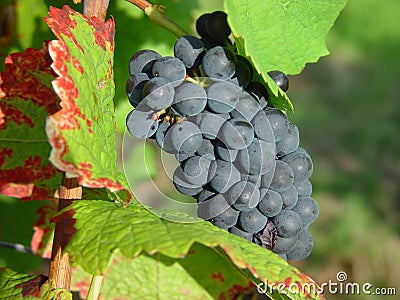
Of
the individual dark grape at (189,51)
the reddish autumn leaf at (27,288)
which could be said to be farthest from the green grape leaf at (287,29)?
the reddish autumn leaf at (27,288)

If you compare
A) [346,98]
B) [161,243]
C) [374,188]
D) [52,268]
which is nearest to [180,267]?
[52,268]

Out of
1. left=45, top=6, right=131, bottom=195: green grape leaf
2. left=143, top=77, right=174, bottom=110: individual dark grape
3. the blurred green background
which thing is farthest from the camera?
the blurred green background

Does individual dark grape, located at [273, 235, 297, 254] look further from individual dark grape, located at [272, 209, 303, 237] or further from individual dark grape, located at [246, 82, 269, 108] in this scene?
individual dark grape, located at [246, 82, 269, 108]

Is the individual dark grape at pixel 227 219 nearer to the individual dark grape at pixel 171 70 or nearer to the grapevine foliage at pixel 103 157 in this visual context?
the grapevine foliage at pixel 103 157

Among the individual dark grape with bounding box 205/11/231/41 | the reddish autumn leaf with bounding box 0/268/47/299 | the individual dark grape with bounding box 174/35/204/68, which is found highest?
the individual dark grape with bounding box 205/11/231/41

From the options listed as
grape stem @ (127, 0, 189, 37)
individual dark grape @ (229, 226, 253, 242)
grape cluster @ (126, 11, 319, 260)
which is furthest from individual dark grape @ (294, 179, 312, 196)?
grape stem @ (127, 0, 189, 37)

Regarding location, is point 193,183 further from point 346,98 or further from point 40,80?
point 346,98

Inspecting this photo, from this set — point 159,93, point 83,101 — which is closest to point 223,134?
point 159,93
